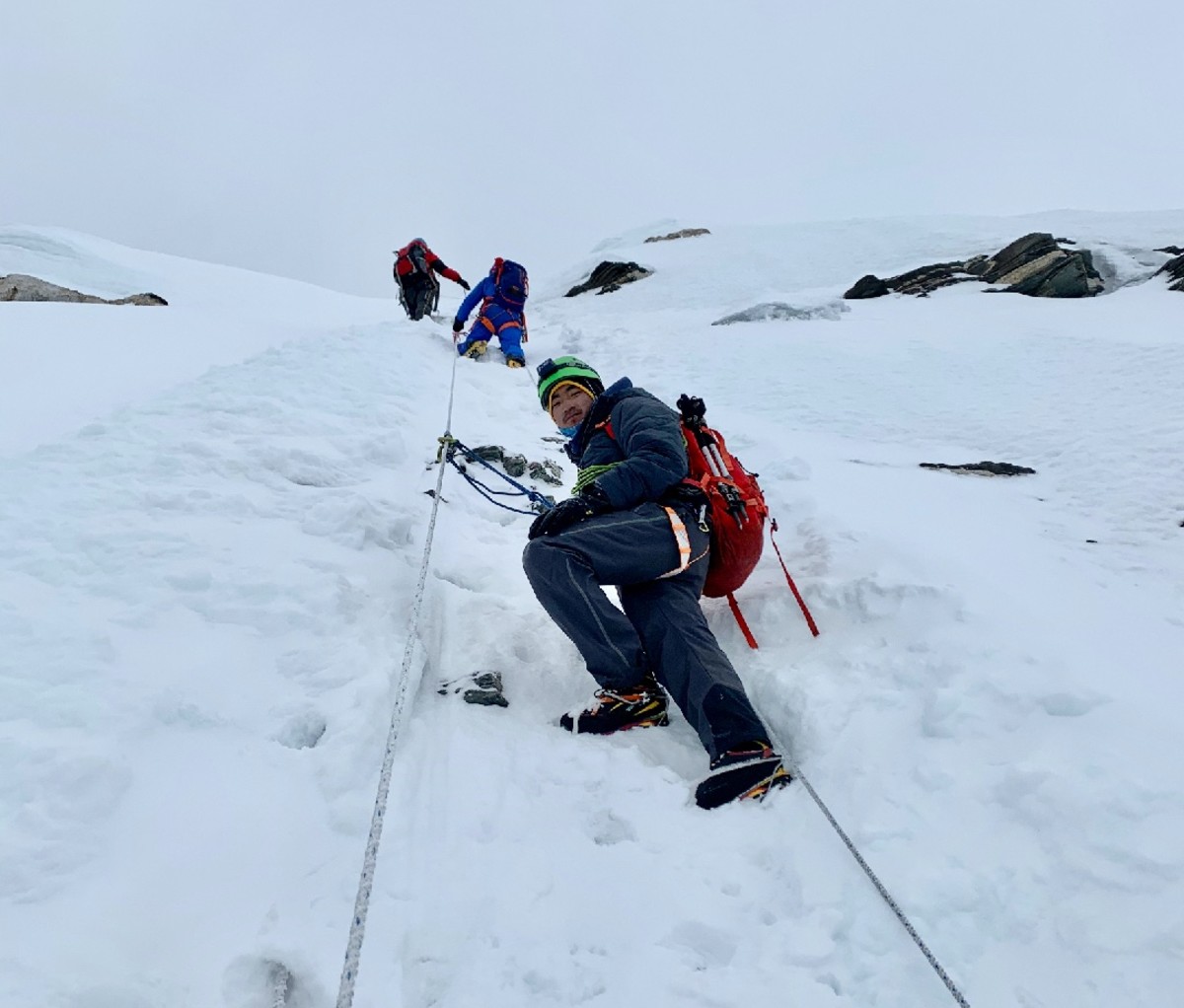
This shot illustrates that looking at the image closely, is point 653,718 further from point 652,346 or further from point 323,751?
point 652,346

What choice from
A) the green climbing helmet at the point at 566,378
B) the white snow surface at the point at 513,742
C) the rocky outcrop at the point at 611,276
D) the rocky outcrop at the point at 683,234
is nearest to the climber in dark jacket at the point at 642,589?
the white snow surface at the point at 513,742

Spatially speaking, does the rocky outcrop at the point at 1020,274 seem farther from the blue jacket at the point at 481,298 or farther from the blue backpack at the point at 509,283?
the blue jacket at the point at 481,298

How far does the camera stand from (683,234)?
2639 cm

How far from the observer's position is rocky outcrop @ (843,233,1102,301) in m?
11.6

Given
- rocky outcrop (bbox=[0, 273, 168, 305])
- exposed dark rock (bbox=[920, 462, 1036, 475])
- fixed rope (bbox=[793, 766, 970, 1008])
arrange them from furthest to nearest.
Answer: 1. rocky outcrop (bbox=[0, 273, 168, 305])
2. exposed dark rock (bbox=[920, 462, 1036, 475])
3. fixed rope (bbox=[793, 766, 970, 1008])

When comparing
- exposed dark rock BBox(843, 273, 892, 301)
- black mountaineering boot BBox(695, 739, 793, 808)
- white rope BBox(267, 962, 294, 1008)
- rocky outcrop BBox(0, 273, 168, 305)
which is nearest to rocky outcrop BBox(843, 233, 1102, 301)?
exposed dark rock BBox(843, 273, 892, 301)

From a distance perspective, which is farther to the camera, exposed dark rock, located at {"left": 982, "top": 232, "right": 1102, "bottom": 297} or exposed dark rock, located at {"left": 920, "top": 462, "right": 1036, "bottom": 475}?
exposed dark rock, located at {"left": 982, "top": 232, "right": 1102, "bottom": 297}

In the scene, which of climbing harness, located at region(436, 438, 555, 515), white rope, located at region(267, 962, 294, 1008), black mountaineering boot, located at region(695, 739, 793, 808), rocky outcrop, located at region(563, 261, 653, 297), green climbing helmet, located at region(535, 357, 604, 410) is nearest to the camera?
white rope, located at region(267, 962, 294, 1008)

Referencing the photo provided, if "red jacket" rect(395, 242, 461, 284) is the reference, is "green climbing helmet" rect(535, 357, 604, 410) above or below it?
below

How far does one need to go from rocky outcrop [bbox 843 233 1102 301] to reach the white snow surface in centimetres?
808

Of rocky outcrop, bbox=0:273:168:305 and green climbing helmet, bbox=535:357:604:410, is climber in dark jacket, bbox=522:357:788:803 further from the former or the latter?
rocky outcrop, bbox=0:273:168:305

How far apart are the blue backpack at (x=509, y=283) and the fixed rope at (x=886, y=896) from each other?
875 cm

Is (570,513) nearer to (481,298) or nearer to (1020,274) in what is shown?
(481,298)

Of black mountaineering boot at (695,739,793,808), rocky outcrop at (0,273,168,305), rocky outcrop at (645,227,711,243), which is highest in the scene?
rocky outcrop at (645,227,711,243)
